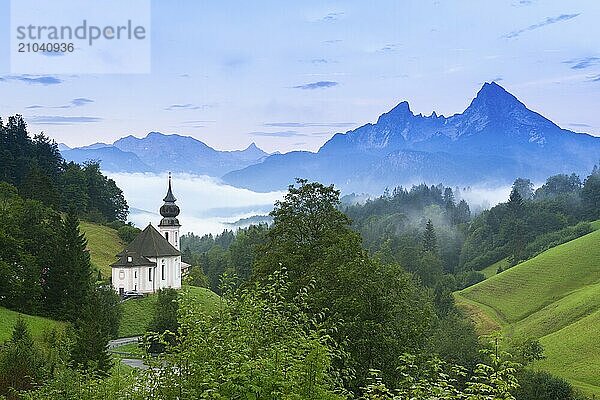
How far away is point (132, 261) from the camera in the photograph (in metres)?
59.8

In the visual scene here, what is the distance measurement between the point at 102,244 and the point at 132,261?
16223 mm

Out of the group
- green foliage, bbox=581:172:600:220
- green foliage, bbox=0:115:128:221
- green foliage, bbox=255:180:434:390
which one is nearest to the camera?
green foliage, bbox=255:180:434:390

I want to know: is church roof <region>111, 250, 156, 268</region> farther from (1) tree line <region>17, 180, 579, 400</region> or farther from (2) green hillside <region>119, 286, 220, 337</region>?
(1) tree line <region>17, 180, 579, 400</region>

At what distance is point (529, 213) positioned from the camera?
379 ft

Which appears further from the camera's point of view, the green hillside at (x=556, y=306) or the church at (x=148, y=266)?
the church at (x=148, y=266)

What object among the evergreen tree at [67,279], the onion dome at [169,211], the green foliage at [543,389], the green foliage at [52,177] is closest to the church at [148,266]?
the onion dome at [169,211]

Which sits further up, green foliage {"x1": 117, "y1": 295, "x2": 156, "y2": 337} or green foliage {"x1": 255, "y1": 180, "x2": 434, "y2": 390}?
green foliage {"x1": 255, "y1": 180, "x2": 434, "y2": 390}

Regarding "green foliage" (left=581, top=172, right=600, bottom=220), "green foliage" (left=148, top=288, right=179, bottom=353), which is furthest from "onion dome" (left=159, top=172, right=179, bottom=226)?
"green foliage" (left=581, top=172, right=600, bottom=220)

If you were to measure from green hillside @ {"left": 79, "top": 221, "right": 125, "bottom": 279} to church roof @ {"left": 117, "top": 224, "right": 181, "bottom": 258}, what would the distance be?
4567 mm

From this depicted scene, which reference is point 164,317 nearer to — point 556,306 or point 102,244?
point 102,244

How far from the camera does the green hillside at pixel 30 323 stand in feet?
119

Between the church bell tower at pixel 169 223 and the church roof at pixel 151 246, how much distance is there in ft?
10.5

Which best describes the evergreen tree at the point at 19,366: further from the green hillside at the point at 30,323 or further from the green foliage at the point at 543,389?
the green foliage at the point at 543,389

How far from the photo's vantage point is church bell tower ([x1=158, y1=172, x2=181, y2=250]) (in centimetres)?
6756
